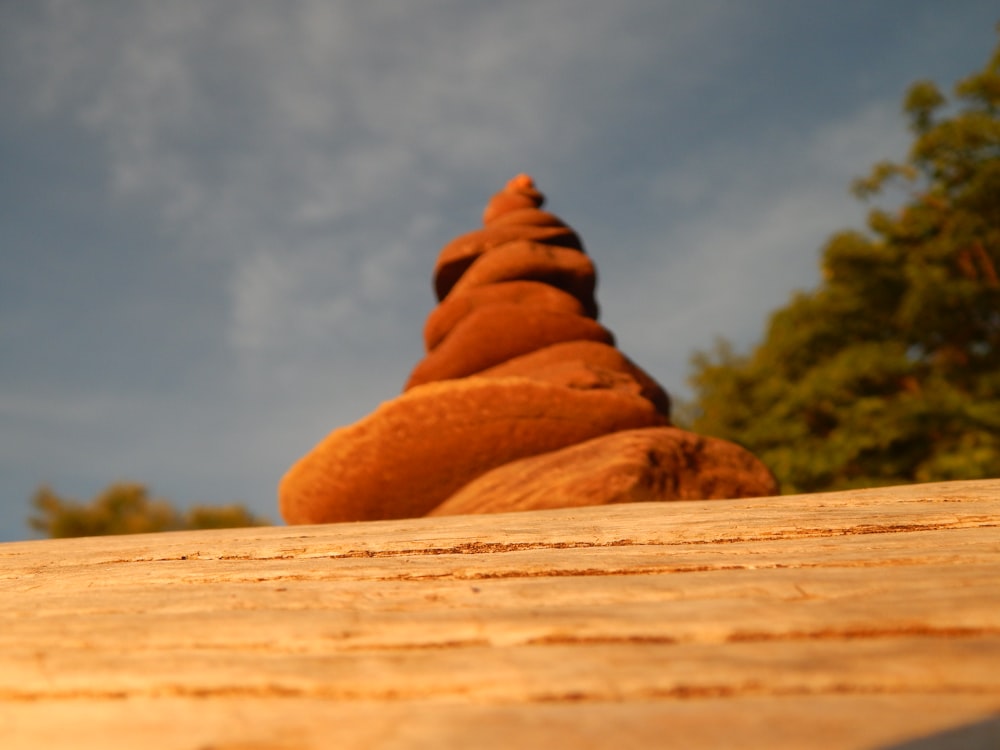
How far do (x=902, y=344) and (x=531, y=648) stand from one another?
51.1ft

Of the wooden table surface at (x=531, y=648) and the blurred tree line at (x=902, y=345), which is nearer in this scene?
the wooden table surface at (x=531, y=648)

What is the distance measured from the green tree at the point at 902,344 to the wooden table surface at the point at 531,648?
453 inches

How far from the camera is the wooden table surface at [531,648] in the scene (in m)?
1.23

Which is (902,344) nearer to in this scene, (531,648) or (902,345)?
(902,345)

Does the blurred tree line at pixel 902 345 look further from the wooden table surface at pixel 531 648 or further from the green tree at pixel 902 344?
the wooden table surface at pixel 531 648

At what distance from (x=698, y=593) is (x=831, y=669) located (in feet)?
1.46

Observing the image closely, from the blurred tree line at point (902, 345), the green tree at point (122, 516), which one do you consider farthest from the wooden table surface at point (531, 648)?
the green tree at point (122, 516)

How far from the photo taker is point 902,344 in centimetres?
1497

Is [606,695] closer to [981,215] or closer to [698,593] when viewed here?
[698,593]

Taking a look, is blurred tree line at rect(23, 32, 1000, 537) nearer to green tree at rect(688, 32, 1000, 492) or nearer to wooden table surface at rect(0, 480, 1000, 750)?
green tree at rect(688, 32, 1000, 492)

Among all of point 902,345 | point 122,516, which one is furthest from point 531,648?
point 122,516

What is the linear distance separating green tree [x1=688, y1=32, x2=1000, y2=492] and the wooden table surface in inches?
453

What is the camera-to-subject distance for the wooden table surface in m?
1.23

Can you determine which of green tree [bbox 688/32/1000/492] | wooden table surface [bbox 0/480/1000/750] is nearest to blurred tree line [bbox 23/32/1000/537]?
green tree [bbox 688/32/1000/492]
